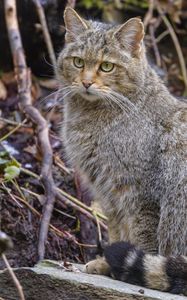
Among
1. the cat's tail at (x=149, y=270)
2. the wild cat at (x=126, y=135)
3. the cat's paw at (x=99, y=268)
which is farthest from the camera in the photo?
the wild cat at (x=126, y=135)

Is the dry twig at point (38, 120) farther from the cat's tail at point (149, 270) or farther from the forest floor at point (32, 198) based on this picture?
the cat's tail at point (149, 270)

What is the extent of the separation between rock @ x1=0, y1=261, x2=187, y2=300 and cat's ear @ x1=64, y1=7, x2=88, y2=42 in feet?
5.72

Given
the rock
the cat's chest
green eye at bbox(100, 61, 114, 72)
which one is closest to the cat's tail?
the rock

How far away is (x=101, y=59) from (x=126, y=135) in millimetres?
497

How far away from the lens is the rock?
336 cm

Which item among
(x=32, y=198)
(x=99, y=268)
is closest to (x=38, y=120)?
(x=32, y=198)

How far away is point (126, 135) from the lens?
4.29 meters

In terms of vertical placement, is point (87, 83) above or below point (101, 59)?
below

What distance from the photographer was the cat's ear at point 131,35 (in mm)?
4336

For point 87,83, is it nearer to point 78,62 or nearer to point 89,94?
point 89,94

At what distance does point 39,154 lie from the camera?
548cm

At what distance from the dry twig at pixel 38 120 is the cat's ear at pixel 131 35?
117 centimetres

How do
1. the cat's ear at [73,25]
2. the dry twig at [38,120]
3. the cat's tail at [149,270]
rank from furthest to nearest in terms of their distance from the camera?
the dry twig at [38,120]
the cat's ear at [73,25]
the cat's tail at [149,270]

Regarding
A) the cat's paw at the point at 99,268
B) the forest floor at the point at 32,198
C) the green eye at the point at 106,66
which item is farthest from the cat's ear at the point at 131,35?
the cat's paw at the point at 99,268
